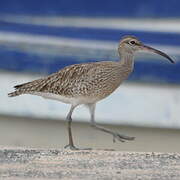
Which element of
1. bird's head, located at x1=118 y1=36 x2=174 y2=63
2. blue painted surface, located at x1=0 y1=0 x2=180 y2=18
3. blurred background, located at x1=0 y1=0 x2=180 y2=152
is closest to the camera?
bird's head, located at x1=118 y1=36 x2=174 y2=63

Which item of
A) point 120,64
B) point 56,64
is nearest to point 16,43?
point 56,64

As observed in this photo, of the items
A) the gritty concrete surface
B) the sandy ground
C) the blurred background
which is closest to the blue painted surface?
the blurred background

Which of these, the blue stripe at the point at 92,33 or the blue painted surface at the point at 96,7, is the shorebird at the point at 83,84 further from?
the blue painted surface at the point at 96,7

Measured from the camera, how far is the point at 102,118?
40.1 ft

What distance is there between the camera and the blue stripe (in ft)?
40.5

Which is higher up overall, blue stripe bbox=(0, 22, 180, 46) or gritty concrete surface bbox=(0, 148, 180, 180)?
blue stripe bbox=(0, 22, 180, 46)

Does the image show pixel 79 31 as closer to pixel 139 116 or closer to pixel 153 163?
pixel 139 116

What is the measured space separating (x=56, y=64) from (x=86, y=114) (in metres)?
0.72

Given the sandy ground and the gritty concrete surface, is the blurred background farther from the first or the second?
the gritty concrete surface

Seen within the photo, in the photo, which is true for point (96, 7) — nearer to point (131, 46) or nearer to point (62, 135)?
point (62, 135)

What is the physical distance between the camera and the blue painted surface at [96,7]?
42.7 ft

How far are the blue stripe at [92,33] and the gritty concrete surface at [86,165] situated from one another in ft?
13.2

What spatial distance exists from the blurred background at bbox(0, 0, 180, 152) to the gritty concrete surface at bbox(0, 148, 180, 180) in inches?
145

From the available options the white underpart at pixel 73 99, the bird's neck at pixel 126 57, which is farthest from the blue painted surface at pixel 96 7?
the white underpart at pixel 73 99
